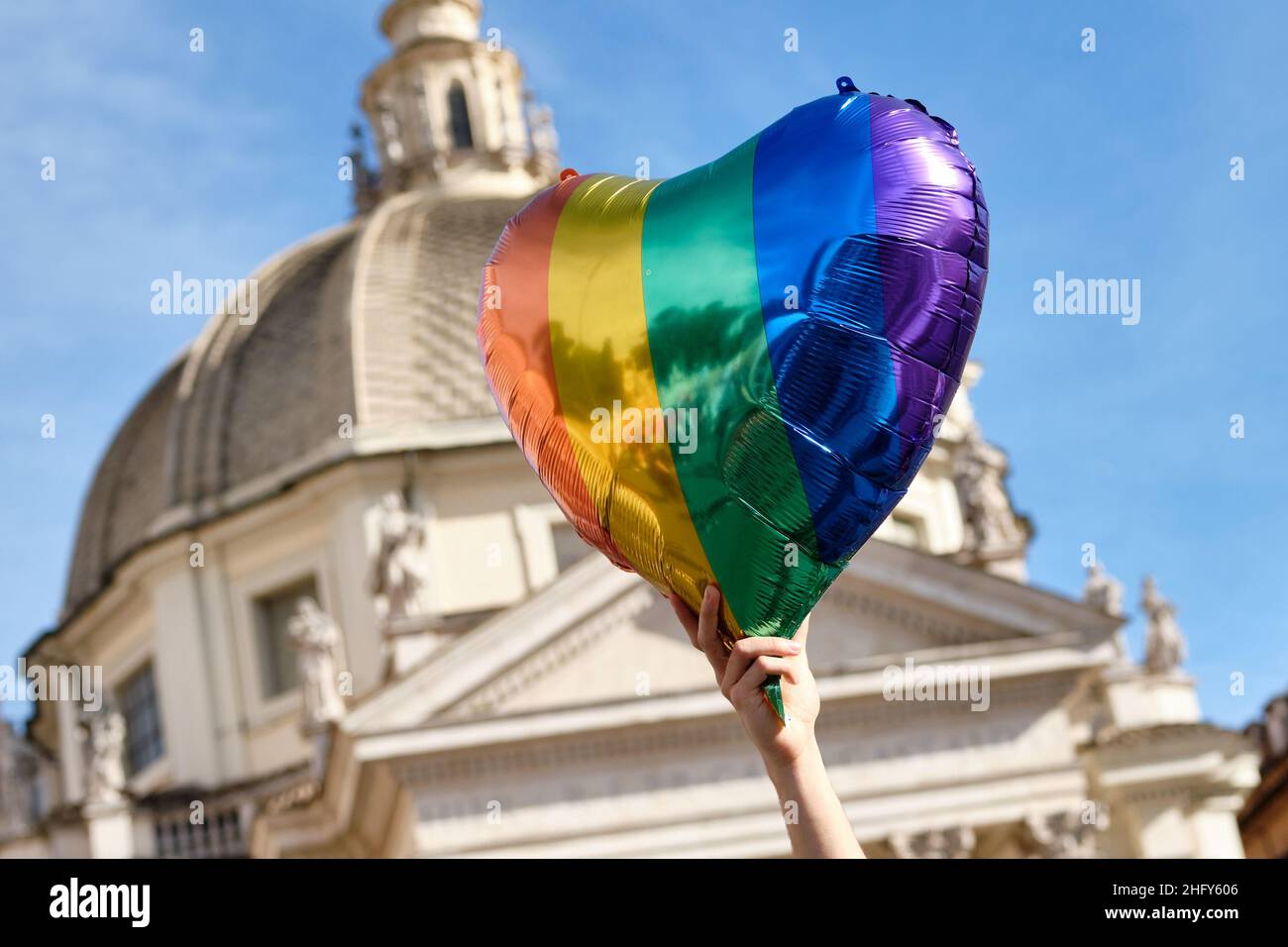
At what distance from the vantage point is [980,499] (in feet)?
105

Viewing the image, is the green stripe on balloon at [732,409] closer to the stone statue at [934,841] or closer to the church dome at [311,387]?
the stone statue at [934,841]

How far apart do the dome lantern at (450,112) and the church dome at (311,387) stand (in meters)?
3.97

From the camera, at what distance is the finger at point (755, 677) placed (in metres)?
4.49

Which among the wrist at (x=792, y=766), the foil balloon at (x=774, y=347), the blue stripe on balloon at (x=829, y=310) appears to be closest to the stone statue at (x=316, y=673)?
the foil balloon at (x=774, y=347)

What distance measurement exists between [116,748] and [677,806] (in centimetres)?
1298

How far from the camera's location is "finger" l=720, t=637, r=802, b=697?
14.8ft

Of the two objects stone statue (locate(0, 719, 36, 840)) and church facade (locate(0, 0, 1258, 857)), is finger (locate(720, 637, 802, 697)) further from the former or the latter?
stone statue (locate(0, 719, 36, 840))

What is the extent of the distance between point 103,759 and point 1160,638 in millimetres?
18808

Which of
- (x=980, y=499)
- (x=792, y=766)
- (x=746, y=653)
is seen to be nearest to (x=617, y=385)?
(x=746, y=653)

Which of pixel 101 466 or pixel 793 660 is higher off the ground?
pixel 101 466

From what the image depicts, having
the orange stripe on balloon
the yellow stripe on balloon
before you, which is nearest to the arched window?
the orange stripe on balloon

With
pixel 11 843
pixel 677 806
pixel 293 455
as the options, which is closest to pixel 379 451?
pixel 293 455
